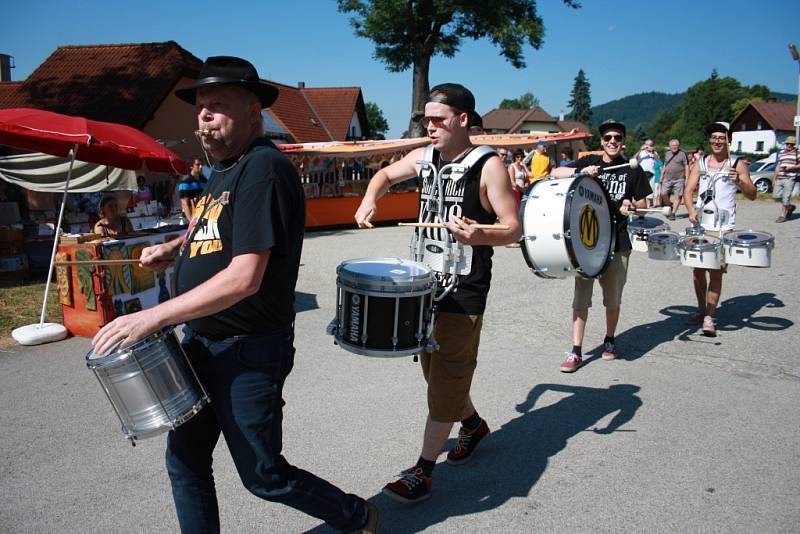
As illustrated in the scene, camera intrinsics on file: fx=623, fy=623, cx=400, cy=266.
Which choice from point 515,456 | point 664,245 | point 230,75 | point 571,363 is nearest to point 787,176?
point 664,245

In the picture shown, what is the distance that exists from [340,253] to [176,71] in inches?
452

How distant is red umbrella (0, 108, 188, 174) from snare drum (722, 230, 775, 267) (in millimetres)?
6267

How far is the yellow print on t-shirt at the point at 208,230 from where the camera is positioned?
7.53 feet

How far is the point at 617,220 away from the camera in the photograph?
5.23 m

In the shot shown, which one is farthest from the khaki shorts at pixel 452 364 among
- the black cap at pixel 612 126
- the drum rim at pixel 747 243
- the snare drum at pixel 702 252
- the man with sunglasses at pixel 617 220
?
the drum rim at pixel 747 243

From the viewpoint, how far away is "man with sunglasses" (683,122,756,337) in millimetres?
5949

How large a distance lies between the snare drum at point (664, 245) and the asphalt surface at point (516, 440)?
2.66 feet

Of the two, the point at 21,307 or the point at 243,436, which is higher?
the point at 243,436

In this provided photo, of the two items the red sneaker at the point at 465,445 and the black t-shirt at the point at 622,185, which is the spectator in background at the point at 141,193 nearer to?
the black t-shirt at the point at 622,185

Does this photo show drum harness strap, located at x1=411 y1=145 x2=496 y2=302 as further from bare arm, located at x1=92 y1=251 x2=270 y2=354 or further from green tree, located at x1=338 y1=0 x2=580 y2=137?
green tree, located at x1=338 y1=0 x2=580 y2=137

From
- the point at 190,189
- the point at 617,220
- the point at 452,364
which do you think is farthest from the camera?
the point at 190,189

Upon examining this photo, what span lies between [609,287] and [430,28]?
2421 centimetres

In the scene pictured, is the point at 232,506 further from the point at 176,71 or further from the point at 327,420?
the point at 176,71

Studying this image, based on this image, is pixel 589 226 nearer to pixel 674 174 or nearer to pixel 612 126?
pixel 612 126
